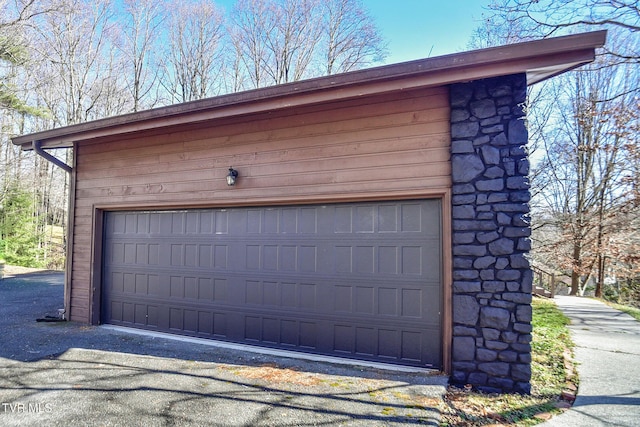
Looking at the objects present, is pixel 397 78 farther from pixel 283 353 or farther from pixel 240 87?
pixel 240 87

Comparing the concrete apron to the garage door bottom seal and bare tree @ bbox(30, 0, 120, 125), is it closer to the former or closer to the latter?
the garage door bottom seal

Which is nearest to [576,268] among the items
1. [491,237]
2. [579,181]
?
[579,181]

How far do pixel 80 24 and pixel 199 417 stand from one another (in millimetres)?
17252

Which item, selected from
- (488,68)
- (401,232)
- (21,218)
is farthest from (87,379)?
(21,218)

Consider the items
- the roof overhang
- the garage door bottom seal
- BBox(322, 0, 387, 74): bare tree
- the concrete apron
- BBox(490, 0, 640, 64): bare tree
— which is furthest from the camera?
BBox(322, 0, 387, 74): bare tree

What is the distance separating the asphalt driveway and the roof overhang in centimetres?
293

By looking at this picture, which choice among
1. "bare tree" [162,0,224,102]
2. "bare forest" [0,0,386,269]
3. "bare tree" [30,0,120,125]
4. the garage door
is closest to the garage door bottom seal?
the garage door

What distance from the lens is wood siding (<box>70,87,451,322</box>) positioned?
4.11m

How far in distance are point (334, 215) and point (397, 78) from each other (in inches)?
67.8

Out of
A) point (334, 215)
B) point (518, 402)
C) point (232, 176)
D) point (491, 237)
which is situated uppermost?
point (232, 176)

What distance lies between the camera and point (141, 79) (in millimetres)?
16500

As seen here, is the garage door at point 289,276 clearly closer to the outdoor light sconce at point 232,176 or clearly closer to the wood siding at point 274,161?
the wood siding at point 274,161

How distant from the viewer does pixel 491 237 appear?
370cm

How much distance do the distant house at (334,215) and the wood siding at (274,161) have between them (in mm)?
22
